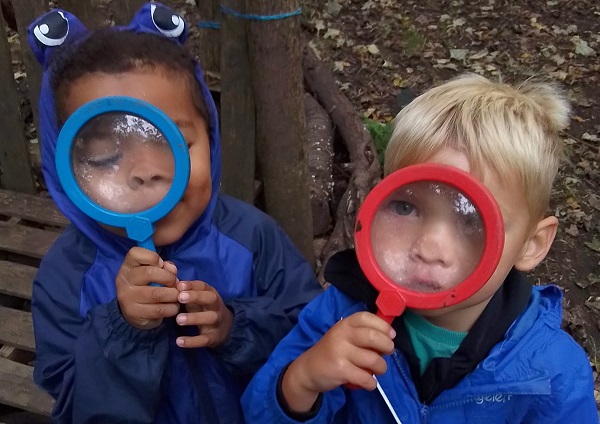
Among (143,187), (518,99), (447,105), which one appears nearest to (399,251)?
(447,105)

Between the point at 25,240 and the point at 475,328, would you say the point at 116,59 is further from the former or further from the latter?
the point at 25,240

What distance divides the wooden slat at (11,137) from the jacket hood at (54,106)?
1463mm

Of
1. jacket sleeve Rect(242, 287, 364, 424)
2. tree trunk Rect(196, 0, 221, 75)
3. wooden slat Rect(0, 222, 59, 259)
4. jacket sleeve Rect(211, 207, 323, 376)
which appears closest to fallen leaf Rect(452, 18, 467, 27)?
tree trunk Rect(196, 0, 221, 75)

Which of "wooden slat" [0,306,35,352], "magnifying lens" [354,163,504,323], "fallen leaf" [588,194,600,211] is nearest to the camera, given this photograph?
"magnifying lens" [354,163,504,323]

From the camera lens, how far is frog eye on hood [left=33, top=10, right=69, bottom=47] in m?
1.78

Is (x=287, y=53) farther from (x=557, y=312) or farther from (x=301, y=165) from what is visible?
(x=557, y=312)

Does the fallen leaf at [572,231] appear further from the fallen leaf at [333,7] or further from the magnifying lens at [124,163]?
the fallen leaf at [333,7]

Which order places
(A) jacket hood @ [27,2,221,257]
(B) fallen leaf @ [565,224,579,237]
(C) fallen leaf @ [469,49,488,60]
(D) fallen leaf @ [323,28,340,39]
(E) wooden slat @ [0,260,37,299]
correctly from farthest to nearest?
1. (D) fallen leaf @ [323,28,340,39]
2. (C) fallen leaf @ [469,49,488,60]
3. (B) fallen leaf @ [565,224,579,237]
4. (E) wooden slat @ [0,260,37,299]
5. (A) jacket hood @ [27,2,221,257]

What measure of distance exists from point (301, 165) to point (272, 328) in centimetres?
105

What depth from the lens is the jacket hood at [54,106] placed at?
1773 millimetres

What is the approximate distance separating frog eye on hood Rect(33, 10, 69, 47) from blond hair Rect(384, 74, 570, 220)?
3.18ft

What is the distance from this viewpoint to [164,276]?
4.71ft

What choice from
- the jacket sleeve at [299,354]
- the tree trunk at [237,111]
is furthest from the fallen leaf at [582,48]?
the jacket sleeve at [299,354]

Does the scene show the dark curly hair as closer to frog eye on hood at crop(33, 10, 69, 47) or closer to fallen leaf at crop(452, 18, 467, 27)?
frog eye on hood at crop(33, 10, 69, 47)
